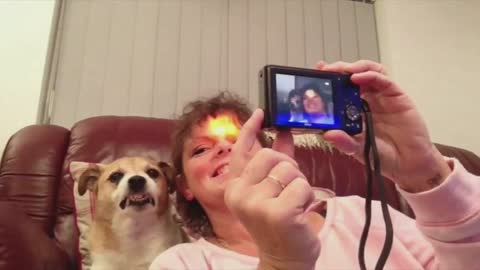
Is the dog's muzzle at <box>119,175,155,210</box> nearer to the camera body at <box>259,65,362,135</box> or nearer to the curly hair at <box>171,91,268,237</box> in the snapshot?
the curly hair at <box>171,91,268,237</box>

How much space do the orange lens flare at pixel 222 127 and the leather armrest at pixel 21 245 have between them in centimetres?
46

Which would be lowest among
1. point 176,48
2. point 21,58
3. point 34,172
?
point 34,172

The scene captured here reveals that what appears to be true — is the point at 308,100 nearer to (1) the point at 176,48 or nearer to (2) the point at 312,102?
(2) the point at 312,102

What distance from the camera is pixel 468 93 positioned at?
2305 mm

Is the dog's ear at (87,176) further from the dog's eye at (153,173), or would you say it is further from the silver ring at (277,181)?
the silver ring at (277,181)

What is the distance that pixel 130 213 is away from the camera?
124 cm

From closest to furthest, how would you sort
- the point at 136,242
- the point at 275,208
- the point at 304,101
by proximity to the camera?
1. the point at 275,208
2. the point at 304,101
3. the point at 136,242

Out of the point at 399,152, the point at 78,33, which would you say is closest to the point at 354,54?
the point at 78,33

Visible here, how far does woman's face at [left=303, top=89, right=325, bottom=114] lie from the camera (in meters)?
0.56

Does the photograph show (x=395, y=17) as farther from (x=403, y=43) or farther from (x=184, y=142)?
(x=184, y=142)

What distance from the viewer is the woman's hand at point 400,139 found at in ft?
2.04

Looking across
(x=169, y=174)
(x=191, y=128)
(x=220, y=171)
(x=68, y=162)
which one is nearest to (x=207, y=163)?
(x=220, y=171)

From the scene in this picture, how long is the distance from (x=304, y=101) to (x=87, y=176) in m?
0.92

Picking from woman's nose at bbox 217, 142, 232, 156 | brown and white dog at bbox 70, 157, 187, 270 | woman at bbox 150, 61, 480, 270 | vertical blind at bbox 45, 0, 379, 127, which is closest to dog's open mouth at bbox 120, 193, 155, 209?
brown and white dog at bbox 70, 157, 187, 270
